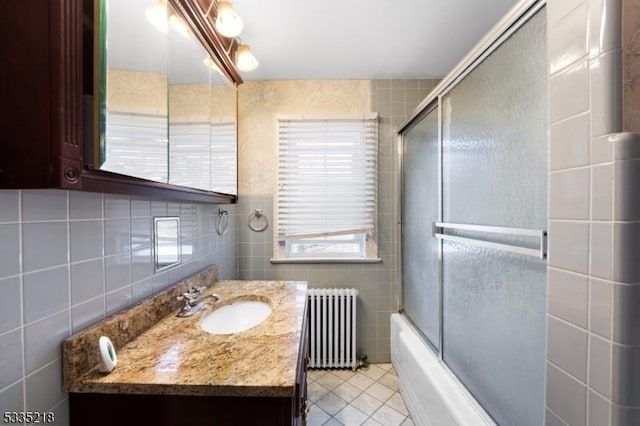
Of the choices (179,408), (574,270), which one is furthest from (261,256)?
(574,270)

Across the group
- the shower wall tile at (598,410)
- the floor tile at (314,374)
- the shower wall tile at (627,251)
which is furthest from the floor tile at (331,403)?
the shower wall tile at (627,251)

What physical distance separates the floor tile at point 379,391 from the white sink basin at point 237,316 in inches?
43.0

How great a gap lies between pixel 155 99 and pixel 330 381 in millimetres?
2024

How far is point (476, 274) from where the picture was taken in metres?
1.09

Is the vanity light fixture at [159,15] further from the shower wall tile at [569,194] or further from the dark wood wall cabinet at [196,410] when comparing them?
the shower wall tile at [569,194]

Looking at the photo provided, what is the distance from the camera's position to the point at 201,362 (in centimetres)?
76

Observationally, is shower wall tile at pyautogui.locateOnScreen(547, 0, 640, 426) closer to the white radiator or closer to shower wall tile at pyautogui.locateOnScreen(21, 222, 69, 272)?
shower wall tile at pyautogui.locateOnScreen(21, 222, 69, 272)

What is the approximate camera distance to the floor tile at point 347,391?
5.79ft

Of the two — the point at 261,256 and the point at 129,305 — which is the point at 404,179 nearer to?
the point at 261,256

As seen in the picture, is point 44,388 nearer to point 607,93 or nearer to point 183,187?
point 183,187

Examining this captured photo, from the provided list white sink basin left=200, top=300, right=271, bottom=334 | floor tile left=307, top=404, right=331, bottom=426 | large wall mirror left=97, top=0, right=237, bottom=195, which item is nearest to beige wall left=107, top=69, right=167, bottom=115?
large wall mirror left=97, top=0, right=237, bottom=195

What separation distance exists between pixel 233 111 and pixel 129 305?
1320 mm

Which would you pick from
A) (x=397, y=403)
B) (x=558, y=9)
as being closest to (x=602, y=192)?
(x=558, y=9)

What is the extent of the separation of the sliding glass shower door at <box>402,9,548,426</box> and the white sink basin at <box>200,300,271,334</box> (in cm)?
92
